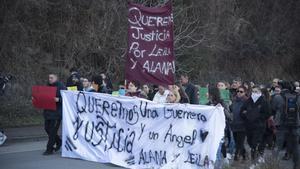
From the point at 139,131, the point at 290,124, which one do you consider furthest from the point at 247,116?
the point at 139,131

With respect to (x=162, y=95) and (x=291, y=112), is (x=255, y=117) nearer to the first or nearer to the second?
(x=291, y=112)

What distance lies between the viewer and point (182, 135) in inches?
398

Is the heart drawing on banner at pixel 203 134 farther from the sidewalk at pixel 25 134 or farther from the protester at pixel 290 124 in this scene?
the sidewalk at pixel 25 134

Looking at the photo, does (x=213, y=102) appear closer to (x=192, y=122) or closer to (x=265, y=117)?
(x=192, y=122)

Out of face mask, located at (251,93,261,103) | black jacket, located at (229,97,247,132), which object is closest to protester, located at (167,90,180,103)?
black jacket, located at (229,97,247,132)

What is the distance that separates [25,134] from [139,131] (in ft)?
22.0

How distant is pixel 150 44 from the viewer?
1081cm

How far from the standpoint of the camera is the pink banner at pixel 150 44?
10.8 metres

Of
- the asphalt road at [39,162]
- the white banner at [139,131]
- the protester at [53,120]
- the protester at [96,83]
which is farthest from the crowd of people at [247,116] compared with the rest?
the white banner at [139,131]

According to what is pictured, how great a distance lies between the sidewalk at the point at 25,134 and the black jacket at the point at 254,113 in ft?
22.6

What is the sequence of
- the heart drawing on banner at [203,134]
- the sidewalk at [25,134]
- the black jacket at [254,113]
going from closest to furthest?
1. the heart drawing on banner at [203,134]
2. the black jacket at [254,113]
3. the sidewalk at [25,134]

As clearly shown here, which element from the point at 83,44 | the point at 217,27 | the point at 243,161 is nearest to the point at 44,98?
the point at 243,161

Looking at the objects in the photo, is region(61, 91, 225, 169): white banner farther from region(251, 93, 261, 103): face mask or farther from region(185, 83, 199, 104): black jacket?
region(185, 83, 199, 104): black jacket

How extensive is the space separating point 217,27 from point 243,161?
1683 centimetres
